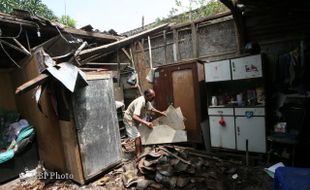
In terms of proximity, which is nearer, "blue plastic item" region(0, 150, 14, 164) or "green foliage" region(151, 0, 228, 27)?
"blue plastic item" region(0, 150, 14, 164)

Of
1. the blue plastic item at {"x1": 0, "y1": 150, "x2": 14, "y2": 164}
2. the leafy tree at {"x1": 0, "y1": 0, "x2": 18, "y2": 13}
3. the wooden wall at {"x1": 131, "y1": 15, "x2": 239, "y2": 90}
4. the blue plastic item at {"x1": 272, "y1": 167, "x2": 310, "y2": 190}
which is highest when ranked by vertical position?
the leafy tree at {"x1": 0, "y1": 0, "x2": 18, "y2": 13}

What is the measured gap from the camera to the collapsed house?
144 inches

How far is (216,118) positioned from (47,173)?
3674 mm

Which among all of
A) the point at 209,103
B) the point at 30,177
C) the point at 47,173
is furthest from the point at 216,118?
Result: the point at 30,177

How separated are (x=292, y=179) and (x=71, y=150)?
3.31 metres

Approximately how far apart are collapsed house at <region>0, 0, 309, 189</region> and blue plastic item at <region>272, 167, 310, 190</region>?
163cm

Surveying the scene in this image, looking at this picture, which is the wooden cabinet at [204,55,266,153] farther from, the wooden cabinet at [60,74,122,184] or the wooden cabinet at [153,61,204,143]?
the wooden cabinet at [60,74,122,184]

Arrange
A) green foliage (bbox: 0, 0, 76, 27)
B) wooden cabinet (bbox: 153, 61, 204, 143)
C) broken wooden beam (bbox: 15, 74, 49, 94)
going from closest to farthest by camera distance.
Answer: broken wooden beam (bbox: 15, 74, 49, 94)
wooden cabinet (bbox: 153, 61, 204, 143)
green foliage (bbox: 0, 0, 76, 27)

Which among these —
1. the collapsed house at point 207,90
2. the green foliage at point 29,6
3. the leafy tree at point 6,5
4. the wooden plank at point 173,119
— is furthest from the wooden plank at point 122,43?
the leafy tree at point 6,5

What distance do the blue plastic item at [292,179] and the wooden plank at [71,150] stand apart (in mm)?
3041

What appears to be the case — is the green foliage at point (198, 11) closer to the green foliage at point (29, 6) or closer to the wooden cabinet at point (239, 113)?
the wooden cabinet at point (239, 113)

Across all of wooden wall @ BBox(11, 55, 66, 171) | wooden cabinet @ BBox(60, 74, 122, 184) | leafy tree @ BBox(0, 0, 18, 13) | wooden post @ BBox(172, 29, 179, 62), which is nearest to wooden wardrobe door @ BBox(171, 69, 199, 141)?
wooden post @ BBox(172, 29, 179, 62)

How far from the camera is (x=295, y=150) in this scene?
11.5 ft

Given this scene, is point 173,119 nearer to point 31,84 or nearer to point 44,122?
point 44,122
